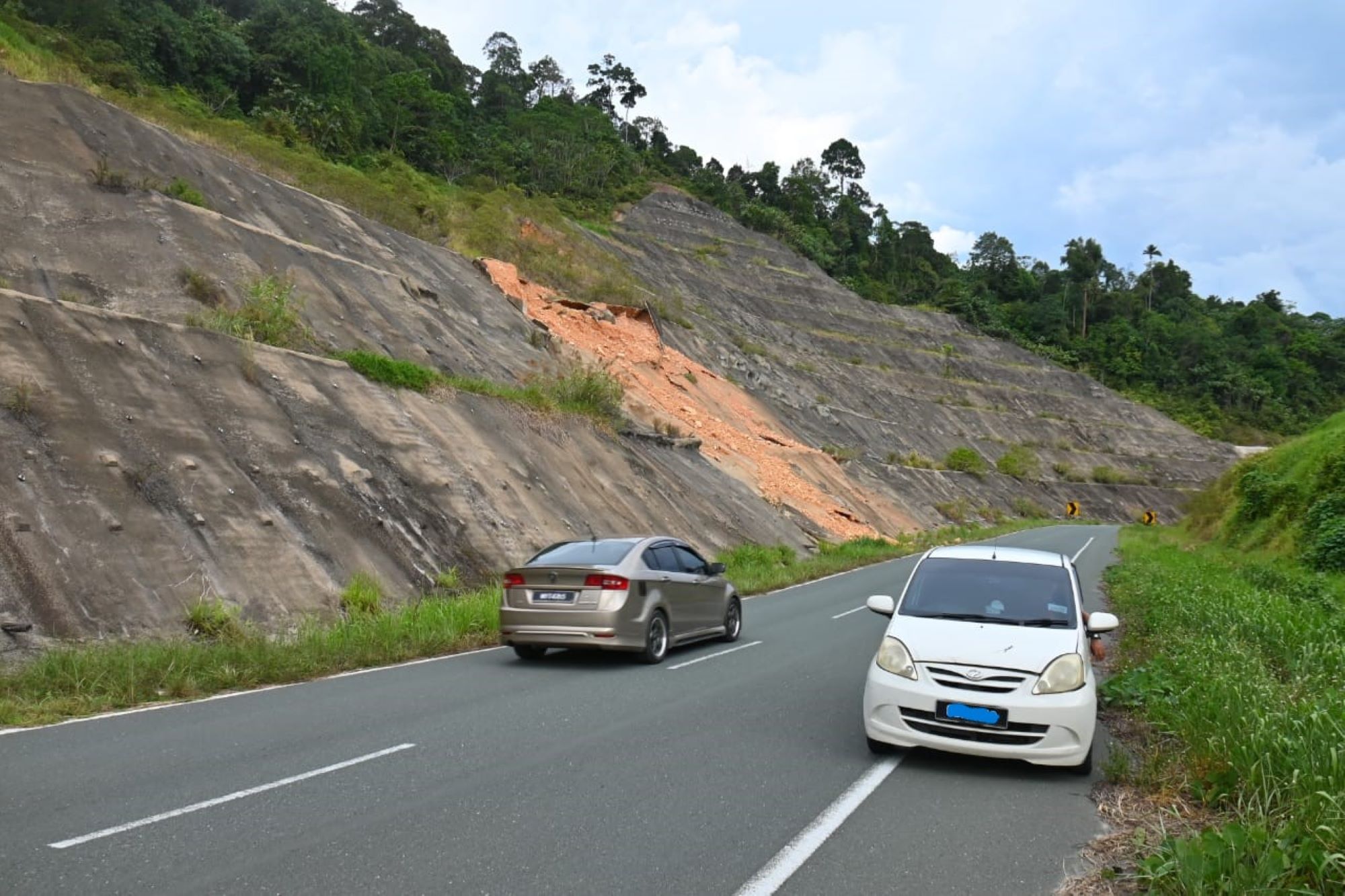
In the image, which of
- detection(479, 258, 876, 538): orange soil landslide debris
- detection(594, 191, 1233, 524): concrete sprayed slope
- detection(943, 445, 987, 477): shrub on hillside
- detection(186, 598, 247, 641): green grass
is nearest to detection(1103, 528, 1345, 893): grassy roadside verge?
detection(186, 598, 247, 641): green grass

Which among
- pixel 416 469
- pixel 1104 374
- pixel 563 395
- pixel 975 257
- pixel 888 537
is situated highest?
pixel 975 257

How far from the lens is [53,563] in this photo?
1066 centimetres

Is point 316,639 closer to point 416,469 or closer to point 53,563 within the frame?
point 53,563

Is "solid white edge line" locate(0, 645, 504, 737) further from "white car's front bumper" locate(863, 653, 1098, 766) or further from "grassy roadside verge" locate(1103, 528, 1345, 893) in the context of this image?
"grassy roadside verge" locate(1103, 528, 1345, 893)

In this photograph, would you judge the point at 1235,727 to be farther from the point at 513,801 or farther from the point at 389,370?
the point at 389,370

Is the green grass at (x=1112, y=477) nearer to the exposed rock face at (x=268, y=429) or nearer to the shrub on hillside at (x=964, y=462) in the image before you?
the shrub on hillside at (x=964, y=462)

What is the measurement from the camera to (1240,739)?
5.82 m

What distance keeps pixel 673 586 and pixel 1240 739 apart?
24.2 feet

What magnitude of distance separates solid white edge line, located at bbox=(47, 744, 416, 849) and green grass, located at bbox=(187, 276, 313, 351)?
40.7 ft

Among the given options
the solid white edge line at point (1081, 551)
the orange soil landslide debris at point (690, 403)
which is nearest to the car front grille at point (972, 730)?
the solid white edge line at point (1081, 551)

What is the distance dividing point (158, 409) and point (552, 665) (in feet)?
24.2

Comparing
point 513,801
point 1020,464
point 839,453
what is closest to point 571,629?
point 513,801

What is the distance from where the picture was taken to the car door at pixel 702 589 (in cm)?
1298

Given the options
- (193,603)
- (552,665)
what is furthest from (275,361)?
(552,665)
